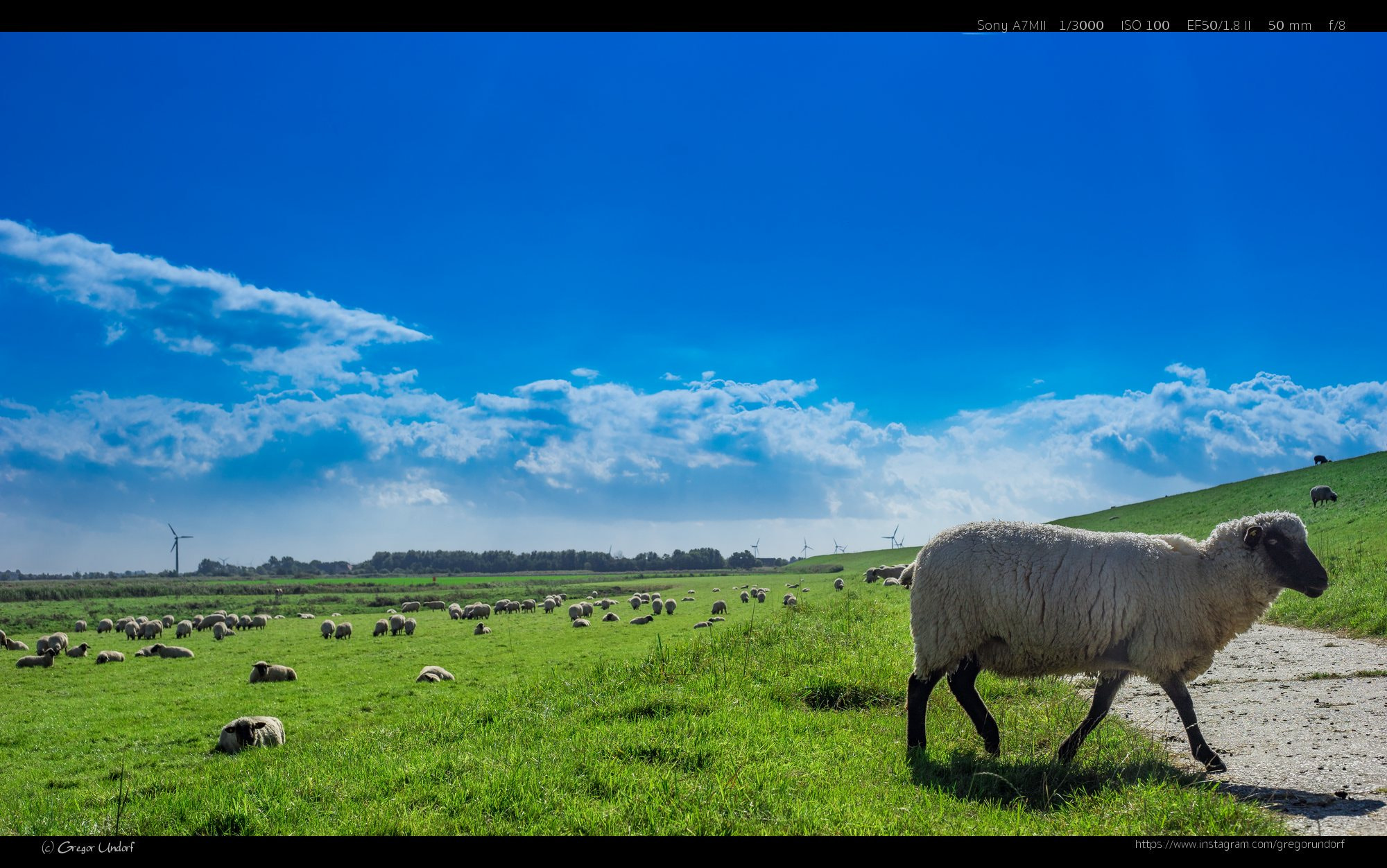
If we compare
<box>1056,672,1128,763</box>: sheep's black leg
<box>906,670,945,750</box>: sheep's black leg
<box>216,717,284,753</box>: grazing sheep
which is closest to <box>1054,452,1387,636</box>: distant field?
<box>1056,672,1128,763</box>: sheep's black leg

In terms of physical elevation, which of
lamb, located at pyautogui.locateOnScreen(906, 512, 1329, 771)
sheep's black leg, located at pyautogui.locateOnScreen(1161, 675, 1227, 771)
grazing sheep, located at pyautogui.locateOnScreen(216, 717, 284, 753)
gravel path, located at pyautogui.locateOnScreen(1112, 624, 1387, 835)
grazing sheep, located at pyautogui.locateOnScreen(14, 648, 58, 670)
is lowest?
grazing sheep, located at pyautogui.locateOnScreen(14, 648, 58, 670)

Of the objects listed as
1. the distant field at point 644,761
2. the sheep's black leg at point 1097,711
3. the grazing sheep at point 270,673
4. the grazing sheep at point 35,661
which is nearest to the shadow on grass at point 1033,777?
the distant field at point 644,761

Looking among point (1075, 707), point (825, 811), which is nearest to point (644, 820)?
point (825, 811)

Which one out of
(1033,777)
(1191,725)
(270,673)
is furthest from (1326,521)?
(270,673)

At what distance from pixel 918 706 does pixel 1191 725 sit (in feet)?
9.04

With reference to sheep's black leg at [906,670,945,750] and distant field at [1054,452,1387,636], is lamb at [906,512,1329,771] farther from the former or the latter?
distant field at [1054,452,1387,636]

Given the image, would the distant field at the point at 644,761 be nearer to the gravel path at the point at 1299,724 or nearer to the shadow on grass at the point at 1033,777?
the shadow on grass at the point at 1033,777

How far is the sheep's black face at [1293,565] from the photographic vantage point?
7.95 m

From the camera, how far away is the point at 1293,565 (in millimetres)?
7969

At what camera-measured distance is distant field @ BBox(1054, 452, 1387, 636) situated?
16.0m

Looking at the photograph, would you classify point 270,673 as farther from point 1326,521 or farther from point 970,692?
point 1326,521

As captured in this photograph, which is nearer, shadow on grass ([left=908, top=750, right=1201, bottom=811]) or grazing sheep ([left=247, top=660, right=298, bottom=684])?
A: shadow on grass ([left=908, top=750, right=1201, bottom=811])

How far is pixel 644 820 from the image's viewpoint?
5.83 meters

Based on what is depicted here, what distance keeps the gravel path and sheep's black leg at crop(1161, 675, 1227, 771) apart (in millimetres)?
167
